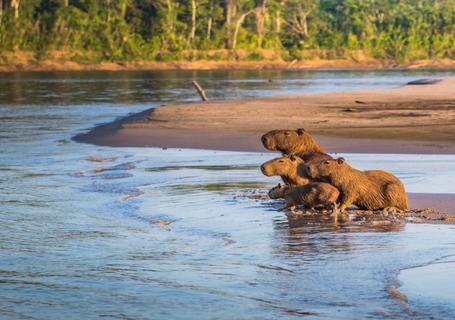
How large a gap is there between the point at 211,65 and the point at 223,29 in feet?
17.2

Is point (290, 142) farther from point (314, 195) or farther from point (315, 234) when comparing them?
point (315, 234)

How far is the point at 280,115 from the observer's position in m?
27.5

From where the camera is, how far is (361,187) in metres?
12.0

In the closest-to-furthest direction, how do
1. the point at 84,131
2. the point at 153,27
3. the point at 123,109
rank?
the point at 84,131 < the point at 123,109 < the point at 153,27

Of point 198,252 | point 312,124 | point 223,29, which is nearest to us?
point 198,252

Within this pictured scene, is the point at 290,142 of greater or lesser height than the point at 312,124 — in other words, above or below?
above

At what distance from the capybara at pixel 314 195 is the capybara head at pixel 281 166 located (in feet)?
1.10

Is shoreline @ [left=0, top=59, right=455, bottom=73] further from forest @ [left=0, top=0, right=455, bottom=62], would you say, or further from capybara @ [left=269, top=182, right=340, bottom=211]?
capybara @ [left=269, top=182, right=340, bottom=211]

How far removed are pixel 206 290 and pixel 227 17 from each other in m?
101

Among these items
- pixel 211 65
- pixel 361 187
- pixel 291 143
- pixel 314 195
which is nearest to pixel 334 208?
pixel 314 195

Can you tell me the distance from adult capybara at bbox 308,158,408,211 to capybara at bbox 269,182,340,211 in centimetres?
9

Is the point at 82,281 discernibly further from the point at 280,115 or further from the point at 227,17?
the point at 227,17

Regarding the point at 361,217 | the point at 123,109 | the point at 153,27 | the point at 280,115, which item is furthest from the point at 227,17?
the point at 361,217

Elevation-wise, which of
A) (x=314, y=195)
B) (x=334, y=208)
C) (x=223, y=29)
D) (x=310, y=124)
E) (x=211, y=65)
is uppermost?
(x=314, y=195)
